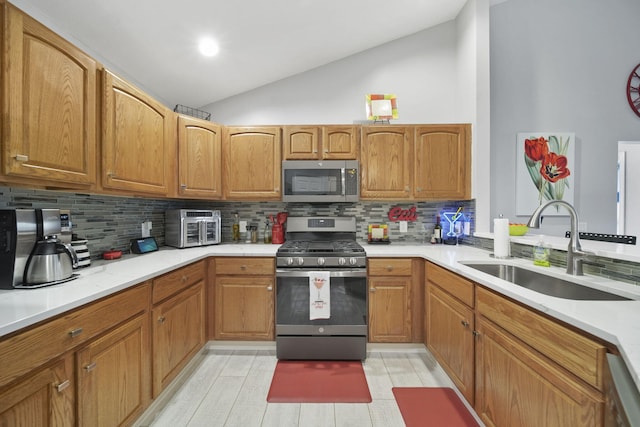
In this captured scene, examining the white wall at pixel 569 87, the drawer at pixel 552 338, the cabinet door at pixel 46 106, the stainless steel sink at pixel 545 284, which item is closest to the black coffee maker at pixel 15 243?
the cabinet door at pixel 46 106

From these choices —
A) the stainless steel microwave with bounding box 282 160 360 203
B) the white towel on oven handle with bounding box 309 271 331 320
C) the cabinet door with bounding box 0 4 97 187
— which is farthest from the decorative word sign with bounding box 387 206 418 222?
the cabinet door with bounding box 0 4 97 187

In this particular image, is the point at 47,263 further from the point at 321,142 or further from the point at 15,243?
the point at 321,142

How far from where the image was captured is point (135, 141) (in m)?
1.75

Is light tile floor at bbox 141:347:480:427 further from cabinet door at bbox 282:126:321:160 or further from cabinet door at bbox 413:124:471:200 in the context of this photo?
cabinet door at bbox 282:126:321:160

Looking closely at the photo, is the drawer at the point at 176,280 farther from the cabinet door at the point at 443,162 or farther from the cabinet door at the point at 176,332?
the cabinet door at the point at 443,162

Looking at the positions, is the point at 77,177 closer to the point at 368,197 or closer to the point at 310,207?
the point at 310,207

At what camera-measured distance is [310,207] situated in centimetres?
284

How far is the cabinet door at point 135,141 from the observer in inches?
60.4

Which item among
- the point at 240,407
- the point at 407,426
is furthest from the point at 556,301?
the point at 240,407

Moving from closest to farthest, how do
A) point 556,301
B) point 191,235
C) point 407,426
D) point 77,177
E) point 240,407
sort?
point 556,301 → point 77,177 → point 407,426 → point 240,407 → point 191,235

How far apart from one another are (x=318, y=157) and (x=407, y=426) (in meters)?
2.09

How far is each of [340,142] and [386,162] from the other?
0.47m

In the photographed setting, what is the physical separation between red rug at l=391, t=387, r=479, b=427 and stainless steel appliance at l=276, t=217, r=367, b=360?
46cm

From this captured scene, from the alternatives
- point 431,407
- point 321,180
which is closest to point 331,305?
point 431,407
